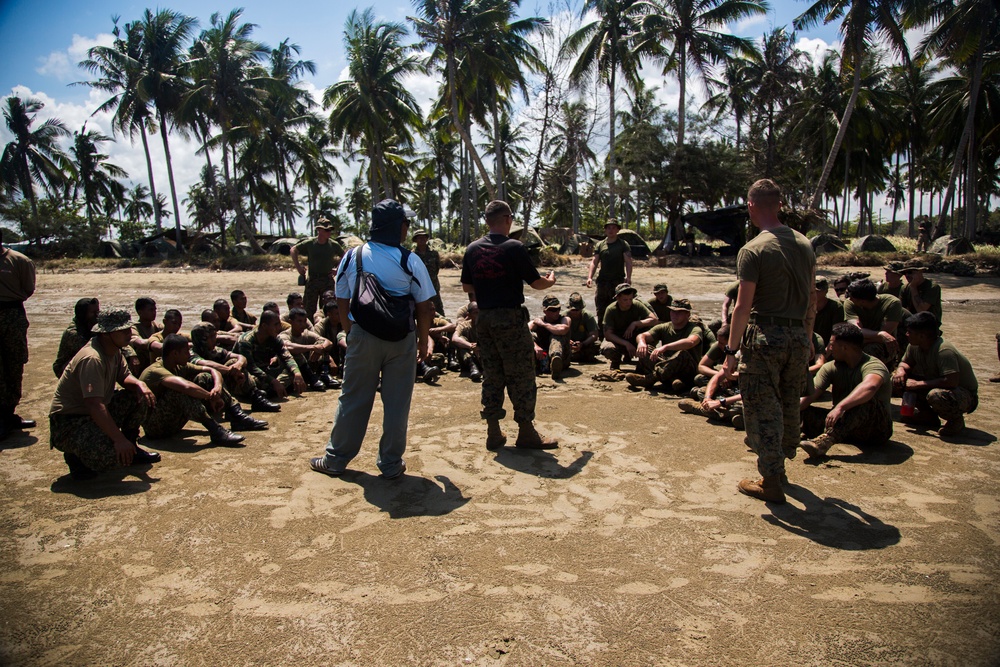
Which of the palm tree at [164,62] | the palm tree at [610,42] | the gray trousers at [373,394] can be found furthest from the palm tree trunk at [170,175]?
the gray trousers at [373,394]

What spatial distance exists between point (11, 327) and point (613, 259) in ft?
21.9

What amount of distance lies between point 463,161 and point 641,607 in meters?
35.4

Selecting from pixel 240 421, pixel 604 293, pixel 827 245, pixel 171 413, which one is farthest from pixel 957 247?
pixel 171 413

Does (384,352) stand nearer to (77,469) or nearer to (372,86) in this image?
(77,469)

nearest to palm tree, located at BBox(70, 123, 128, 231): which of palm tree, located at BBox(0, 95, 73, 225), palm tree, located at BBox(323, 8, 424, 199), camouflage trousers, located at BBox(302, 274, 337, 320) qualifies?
palm tree, located at BBox(0, 95, 73, 225)

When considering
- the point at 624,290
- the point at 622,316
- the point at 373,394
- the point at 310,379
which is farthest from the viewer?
the point at 622,316

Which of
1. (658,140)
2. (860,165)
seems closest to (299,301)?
(658,140)

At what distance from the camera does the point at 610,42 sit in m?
28.0

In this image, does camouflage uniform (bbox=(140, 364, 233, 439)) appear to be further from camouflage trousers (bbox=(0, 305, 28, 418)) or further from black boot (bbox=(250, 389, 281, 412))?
camouflage trousers (bbox=(0, 305, 28, 418))

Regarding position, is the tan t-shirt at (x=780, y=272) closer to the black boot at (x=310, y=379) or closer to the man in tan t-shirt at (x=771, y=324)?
the man in tan t-shirt at (x=771, y=324)

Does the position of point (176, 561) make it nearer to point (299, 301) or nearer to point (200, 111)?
point (299, 301)

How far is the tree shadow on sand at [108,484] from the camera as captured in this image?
13.6 feet

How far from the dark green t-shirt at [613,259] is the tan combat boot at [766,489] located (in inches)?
194

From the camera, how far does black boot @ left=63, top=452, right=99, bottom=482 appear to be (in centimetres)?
430
